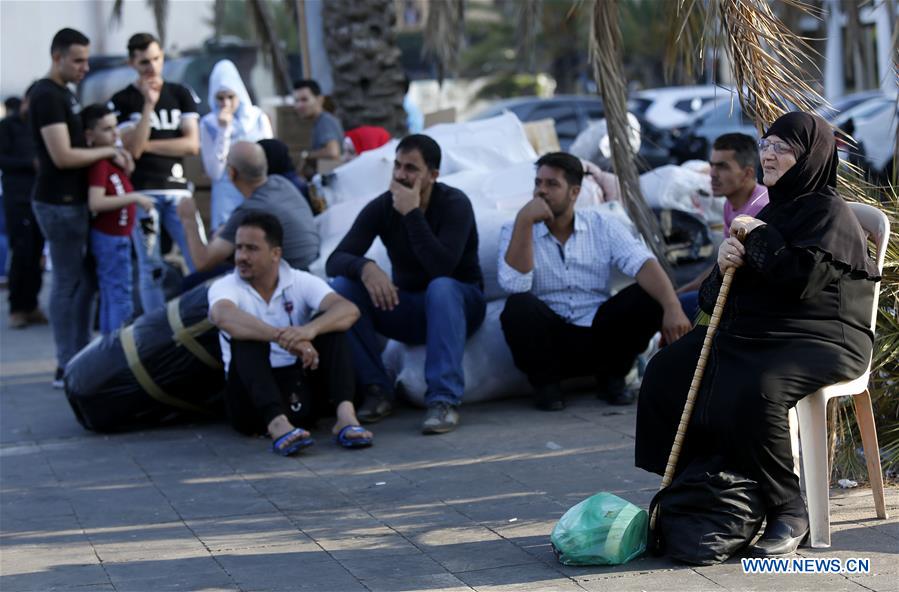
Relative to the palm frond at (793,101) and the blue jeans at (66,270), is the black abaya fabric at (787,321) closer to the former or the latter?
the palm frond at (793,101)

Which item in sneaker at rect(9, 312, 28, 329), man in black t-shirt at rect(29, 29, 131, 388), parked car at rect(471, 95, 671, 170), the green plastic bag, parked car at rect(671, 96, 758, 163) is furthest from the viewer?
parked car at rect(471, 95, 671, 170)

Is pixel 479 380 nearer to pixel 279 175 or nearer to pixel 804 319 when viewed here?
pixel 279 175

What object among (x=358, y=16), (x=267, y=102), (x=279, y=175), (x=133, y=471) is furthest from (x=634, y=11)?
(x=133, y=471)

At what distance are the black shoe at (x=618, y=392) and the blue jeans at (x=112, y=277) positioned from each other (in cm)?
330

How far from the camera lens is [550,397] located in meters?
6.97

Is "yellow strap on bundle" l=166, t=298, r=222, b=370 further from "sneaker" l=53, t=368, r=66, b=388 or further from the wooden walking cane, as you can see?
the wooden walking cane

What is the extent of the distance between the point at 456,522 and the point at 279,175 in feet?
11.5

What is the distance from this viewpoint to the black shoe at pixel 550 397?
6.96 m

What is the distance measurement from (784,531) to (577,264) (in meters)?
2.90

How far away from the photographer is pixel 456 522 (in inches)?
197

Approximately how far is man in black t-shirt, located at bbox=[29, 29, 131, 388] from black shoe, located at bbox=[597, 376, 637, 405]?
3.56 meters

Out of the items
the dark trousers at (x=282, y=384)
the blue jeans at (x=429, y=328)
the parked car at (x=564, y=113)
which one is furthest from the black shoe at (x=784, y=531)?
the parked car at (x=564, y=113)

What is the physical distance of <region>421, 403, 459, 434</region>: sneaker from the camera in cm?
657

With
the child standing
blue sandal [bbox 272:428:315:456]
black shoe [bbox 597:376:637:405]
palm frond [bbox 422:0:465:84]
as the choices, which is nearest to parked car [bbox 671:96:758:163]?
palm frond [bbox 422:0:465:84]
